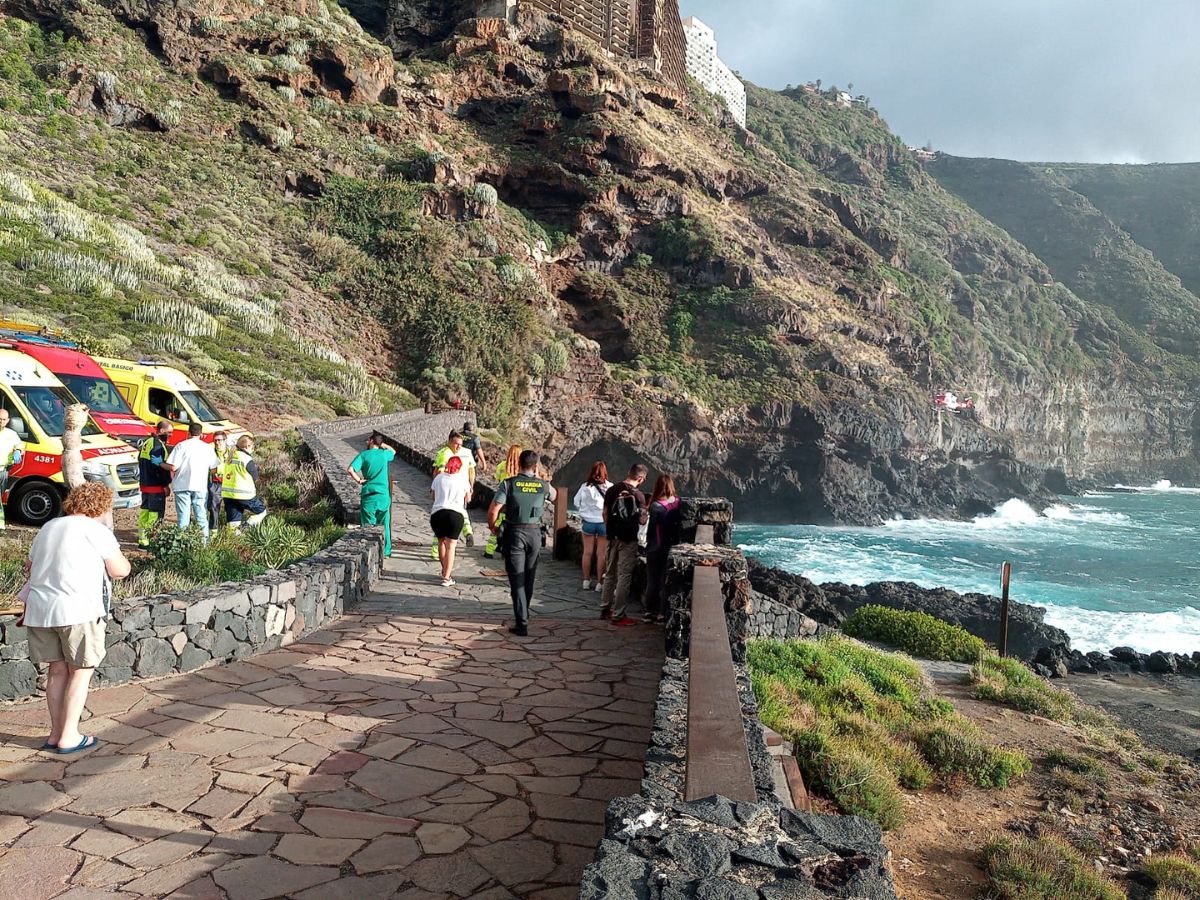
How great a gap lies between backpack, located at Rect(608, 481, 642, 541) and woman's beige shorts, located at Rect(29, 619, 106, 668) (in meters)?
4.91

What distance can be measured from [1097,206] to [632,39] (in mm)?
124153

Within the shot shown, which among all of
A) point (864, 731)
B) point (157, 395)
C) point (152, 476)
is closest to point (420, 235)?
point (157, 395)

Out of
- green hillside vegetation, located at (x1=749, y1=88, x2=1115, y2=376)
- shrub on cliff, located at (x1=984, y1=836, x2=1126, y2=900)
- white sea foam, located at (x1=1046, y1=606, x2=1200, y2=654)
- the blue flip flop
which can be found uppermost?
green hillside vegetation, located at (x1=749, y1=88, x2=1115, y2=376)

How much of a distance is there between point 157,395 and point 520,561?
1004cm

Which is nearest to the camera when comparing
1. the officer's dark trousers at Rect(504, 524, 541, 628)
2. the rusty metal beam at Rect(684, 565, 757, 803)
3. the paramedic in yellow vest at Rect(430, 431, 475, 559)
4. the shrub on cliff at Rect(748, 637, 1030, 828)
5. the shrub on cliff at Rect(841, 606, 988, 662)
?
the rusty metal beam at Rect(684, 565, 757, 803)

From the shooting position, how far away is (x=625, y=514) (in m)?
8.37

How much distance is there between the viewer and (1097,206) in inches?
6166

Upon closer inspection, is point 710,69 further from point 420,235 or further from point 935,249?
point 420,235

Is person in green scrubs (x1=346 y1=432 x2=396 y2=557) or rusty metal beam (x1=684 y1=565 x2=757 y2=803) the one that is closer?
rusty metal beam (x1=684 y1=565 x2=757 y2=803)

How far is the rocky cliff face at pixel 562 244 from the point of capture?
134ft

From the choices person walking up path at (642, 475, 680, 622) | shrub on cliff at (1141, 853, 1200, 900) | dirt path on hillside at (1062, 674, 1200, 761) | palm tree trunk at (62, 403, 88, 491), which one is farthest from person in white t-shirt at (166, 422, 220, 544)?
dirt path on hillside at (1062, 674, 1200, 761)

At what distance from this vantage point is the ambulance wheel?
10.4m

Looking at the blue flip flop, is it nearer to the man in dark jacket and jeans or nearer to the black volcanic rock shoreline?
the man in dark jacket and jeans

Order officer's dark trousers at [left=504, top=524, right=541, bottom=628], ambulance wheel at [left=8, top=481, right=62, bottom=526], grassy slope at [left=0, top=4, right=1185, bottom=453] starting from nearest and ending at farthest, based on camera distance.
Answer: officer's dark trousers at [left=504, top=524, right=541, bottom=628] → ambulance wheel at [left=8, top=481, right=62, bottom=526] → grassy slope at [left=0, top=4, right=1185, bottom=453]
